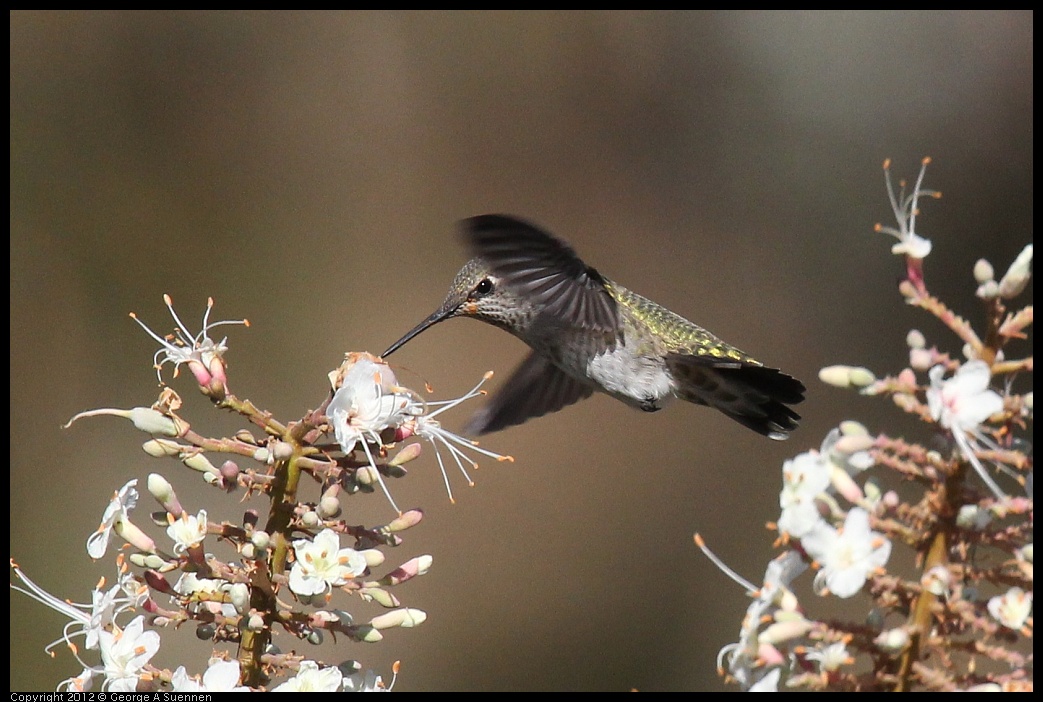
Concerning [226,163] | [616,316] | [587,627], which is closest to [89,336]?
[226,163]

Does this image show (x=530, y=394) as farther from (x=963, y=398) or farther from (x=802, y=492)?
(x=963, y=398)

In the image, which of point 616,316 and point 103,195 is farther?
point 103,195

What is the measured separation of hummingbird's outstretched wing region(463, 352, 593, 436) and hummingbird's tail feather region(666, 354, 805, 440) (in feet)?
0.94

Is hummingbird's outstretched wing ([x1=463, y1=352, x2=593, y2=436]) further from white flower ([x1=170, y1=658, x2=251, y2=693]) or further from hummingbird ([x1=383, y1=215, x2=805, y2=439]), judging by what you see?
white flower ([x1=170, y1=658, x2=251, y2=693])

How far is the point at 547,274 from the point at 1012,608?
1.37 metres

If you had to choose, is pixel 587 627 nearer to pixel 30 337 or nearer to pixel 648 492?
pixel 648 492

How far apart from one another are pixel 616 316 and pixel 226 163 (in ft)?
11.4

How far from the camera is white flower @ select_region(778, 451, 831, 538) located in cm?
133

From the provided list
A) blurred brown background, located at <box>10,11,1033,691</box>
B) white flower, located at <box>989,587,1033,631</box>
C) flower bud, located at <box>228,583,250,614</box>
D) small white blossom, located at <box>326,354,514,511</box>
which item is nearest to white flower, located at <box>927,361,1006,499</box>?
white flower, located at <box>989,587,1033,631</box>

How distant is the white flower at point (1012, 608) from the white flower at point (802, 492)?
232mm

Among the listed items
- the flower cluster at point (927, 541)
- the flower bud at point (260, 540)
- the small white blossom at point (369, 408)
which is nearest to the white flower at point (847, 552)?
the flower cluster at point (927, 541)

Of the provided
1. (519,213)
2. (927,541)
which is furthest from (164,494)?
(519,213)

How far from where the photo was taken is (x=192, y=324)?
5.09 metres

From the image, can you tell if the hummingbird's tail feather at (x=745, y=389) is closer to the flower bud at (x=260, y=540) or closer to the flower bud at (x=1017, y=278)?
the flower bud at (x=1017, y=278)
